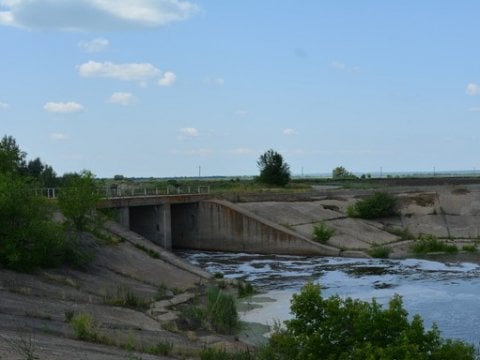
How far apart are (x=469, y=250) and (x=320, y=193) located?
2101 cm

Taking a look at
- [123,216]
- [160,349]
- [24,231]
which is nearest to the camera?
[160,349]

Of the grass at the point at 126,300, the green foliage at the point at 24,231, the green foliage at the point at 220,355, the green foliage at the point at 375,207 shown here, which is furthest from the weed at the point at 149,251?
the green foliage at the point at 375,207

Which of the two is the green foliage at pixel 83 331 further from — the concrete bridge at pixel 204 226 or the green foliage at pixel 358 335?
the concrete bridge at pixel 204 226

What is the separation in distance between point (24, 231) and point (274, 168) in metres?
58.3

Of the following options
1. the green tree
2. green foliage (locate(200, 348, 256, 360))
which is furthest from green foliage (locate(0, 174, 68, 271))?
green foliage (locate(200, 348, 256, 360))

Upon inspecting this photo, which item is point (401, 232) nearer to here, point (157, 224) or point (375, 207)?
point (375, 207)

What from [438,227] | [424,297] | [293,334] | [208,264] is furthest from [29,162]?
[293,334]

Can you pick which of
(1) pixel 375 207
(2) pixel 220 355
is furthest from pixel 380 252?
(2) pixel 220 355

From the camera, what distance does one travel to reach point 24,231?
29.3 meters

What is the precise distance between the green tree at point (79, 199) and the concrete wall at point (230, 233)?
67.4ft

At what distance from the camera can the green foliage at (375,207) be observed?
208 ft

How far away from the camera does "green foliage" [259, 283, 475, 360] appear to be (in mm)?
13531

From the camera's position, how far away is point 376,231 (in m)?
59.5

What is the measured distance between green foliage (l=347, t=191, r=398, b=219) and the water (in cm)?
1353
